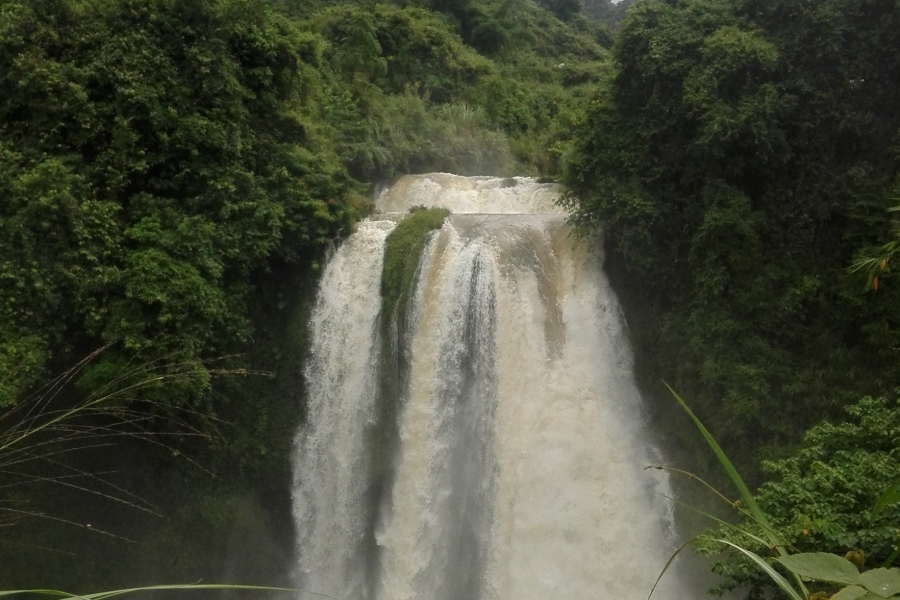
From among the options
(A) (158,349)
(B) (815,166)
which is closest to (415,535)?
(A) (158,349)

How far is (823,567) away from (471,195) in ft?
45.3

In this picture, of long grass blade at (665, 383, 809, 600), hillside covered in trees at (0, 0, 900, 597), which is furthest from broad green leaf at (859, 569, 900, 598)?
hillside covered in trees at (0, 0, 900, 597)

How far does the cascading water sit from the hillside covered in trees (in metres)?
0.56

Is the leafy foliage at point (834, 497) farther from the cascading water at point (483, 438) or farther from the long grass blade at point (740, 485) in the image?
the long grass blade at point (740, 485)

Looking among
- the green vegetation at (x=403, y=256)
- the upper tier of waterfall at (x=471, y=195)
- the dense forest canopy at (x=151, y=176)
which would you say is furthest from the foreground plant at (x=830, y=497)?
the upper tier of waterfall at (x=471, y=195)

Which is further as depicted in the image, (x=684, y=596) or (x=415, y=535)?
(x=415, y=535)

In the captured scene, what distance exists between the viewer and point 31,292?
31.0 feet

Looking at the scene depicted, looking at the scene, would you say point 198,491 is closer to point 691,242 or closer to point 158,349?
point 158,349

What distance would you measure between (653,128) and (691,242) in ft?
6.04

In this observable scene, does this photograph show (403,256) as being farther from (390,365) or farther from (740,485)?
(740,485)

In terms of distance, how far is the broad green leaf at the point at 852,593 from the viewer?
1.77 m

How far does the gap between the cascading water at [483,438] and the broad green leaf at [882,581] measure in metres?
8.50

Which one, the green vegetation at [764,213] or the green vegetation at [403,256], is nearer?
the green vegetation at [764,213]

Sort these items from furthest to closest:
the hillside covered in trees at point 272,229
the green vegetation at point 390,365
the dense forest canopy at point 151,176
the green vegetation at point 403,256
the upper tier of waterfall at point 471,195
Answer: the upper tier of waterfall at point 471,195 → the green vegetation at point 403,256 → the green vegetation at point 390,365 → the dense forest canopy at point 151,176 → the hillside covered in trees at point 272,229
